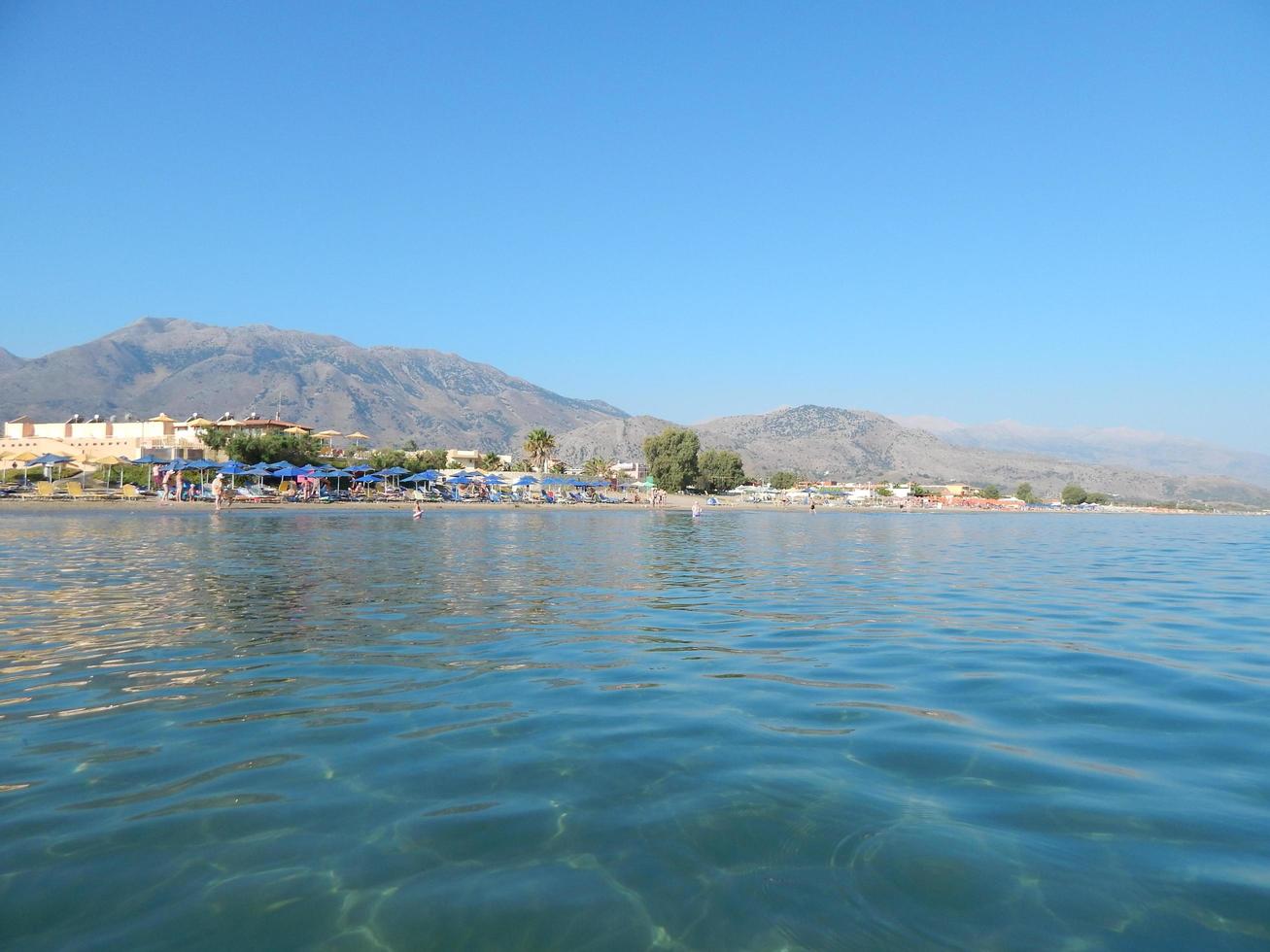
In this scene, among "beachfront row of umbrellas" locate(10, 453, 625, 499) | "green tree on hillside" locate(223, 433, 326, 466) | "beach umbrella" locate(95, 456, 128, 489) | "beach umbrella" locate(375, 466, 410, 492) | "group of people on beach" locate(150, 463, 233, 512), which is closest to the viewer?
"group of people on beach" locate(150, 463, 233, 512)

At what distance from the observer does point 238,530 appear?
29.3 metres

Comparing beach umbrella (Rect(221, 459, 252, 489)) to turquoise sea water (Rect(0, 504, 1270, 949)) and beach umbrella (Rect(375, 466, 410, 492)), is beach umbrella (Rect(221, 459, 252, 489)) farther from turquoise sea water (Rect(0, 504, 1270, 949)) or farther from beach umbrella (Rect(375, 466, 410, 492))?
turquoise sea water (Rect(0, 504, 1270, 949))

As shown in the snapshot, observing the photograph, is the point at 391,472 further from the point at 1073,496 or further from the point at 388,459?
the point at 1073,496

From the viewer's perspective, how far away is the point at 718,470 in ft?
361

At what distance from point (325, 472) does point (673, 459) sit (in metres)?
49.7

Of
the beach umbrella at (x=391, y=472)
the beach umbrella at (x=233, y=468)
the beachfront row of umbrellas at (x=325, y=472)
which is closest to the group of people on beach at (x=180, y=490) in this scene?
the beach umbrella at (x=233, y=468)

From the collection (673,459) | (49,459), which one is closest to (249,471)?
(49,459)

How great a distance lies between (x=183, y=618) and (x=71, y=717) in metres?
4.72

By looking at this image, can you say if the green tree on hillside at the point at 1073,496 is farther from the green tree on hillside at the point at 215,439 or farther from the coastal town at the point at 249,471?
the green tree on hillside at the point at 215,439

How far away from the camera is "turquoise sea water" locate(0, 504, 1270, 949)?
11.3 ft

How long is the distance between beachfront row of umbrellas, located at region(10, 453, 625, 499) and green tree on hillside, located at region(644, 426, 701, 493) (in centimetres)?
1437

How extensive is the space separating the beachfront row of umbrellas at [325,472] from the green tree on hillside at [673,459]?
14374 mm

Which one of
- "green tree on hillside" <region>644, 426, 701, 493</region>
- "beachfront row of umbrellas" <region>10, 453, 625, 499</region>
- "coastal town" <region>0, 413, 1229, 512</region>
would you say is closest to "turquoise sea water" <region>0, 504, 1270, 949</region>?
"coastal town" <region>0, 413, 1229, 512</region>

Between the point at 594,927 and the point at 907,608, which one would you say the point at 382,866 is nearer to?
the point at 594,927
